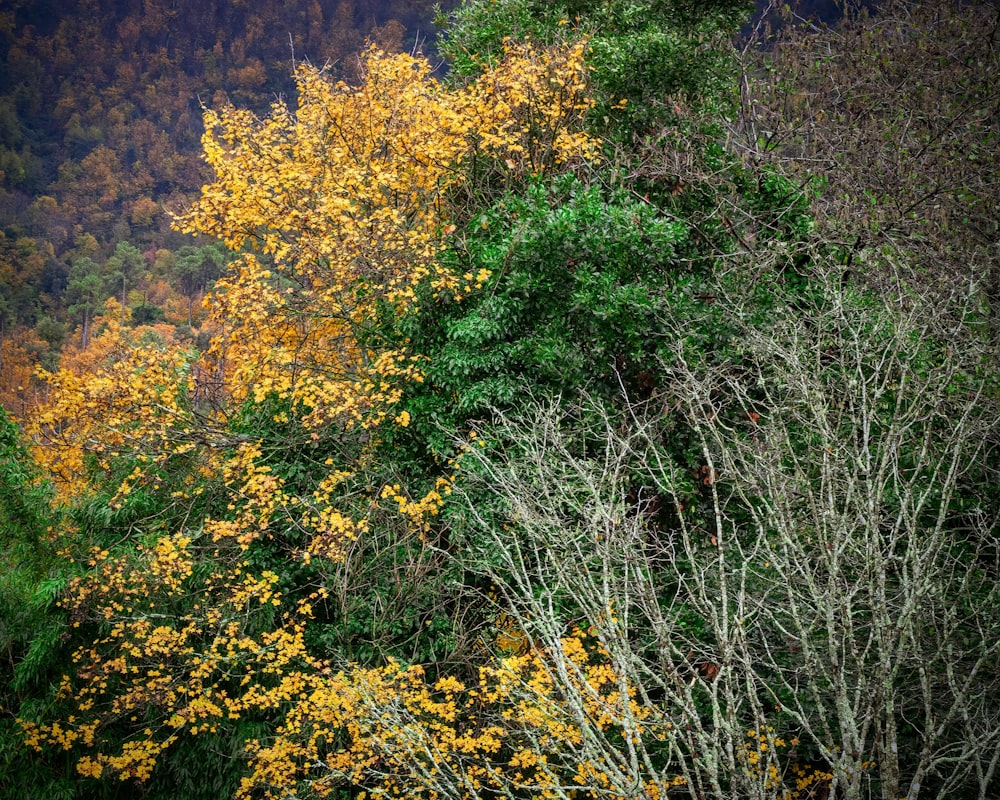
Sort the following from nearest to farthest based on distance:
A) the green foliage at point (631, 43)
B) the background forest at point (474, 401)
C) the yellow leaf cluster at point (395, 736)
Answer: the yellow leaf cluster at point (395, 736) → the background forest at point (474, 401) → the green foliage at point (631, 43)

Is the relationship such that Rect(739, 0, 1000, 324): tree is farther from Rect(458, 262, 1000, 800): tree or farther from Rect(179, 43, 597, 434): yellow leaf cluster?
Rect(179, 43, 597, 434): yellow leaf cluster

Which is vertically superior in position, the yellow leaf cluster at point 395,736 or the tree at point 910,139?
the tree at point 910,139

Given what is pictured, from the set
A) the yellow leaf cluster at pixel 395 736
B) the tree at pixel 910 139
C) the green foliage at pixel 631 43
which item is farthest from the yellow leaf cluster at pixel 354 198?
the yellow leaf cluster at pixel 395 736

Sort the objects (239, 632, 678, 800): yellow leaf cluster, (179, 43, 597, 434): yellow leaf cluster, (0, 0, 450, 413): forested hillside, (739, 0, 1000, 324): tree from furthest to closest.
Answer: (0, 0, 450, 413): forested hillside
(179, 43, 597, 434): yellow leaf cluster
(739, 0, 1000, 324): tree
(239, 632, 678, 800): yellow leaf cluster

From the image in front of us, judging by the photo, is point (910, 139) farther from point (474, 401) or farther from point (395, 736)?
point (395, 736)

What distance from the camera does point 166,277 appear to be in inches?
2525

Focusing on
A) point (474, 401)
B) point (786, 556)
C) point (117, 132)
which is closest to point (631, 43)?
point (474, 401)

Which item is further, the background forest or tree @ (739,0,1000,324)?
tree @ (739,0,1000,324)

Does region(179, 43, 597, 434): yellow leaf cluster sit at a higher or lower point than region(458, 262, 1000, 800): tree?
higher

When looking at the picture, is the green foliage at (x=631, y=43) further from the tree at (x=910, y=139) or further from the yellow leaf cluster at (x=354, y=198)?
the tree at (x=910, y=139)

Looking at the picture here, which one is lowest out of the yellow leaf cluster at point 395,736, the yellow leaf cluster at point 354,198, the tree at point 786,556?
the yellow leaf cluster at point 395,736

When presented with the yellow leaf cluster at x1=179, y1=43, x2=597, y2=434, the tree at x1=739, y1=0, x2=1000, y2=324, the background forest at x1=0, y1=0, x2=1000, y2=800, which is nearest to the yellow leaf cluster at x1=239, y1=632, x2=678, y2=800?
the background forest at x1=0, y1=0, x2=1000, y2=800

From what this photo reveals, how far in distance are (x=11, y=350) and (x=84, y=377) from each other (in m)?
49.7

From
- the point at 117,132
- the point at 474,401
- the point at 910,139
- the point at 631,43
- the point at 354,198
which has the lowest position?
the point at 474,401
